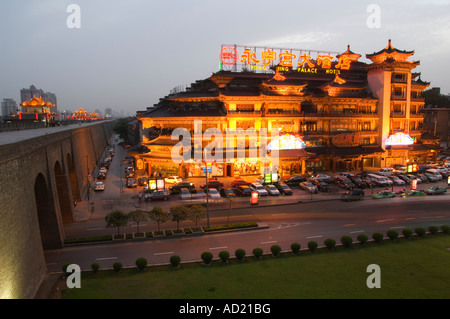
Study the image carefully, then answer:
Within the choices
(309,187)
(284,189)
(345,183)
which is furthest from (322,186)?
(284,189)

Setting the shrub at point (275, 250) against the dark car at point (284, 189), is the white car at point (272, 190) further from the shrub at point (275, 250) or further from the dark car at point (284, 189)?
the shrub at point (275, 250)

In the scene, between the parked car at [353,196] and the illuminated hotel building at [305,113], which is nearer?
the parked car at [353,196]

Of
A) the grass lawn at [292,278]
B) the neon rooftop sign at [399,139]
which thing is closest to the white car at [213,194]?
the grass lawn at [292,278]

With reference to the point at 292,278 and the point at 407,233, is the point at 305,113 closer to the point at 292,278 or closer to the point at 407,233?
the point at 407,233

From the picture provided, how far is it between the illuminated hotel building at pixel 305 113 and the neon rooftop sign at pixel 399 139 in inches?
7.5

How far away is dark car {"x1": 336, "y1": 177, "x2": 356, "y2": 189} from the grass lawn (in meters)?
23.3

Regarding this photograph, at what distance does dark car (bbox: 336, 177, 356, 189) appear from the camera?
160 ft

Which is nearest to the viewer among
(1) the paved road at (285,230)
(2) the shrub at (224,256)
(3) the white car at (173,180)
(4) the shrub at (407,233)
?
(2) the shrub at (224,256)

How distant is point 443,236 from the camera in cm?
2864

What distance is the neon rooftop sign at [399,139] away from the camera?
214ft

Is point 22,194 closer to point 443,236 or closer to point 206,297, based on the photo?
point 206,297

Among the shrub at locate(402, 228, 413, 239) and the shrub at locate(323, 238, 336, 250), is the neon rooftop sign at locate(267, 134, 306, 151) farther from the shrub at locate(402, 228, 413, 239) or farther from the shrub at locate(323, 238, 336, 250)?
the shrub at locate(323, 238, 336, 250)

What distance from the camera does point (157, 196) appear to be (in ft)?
140
